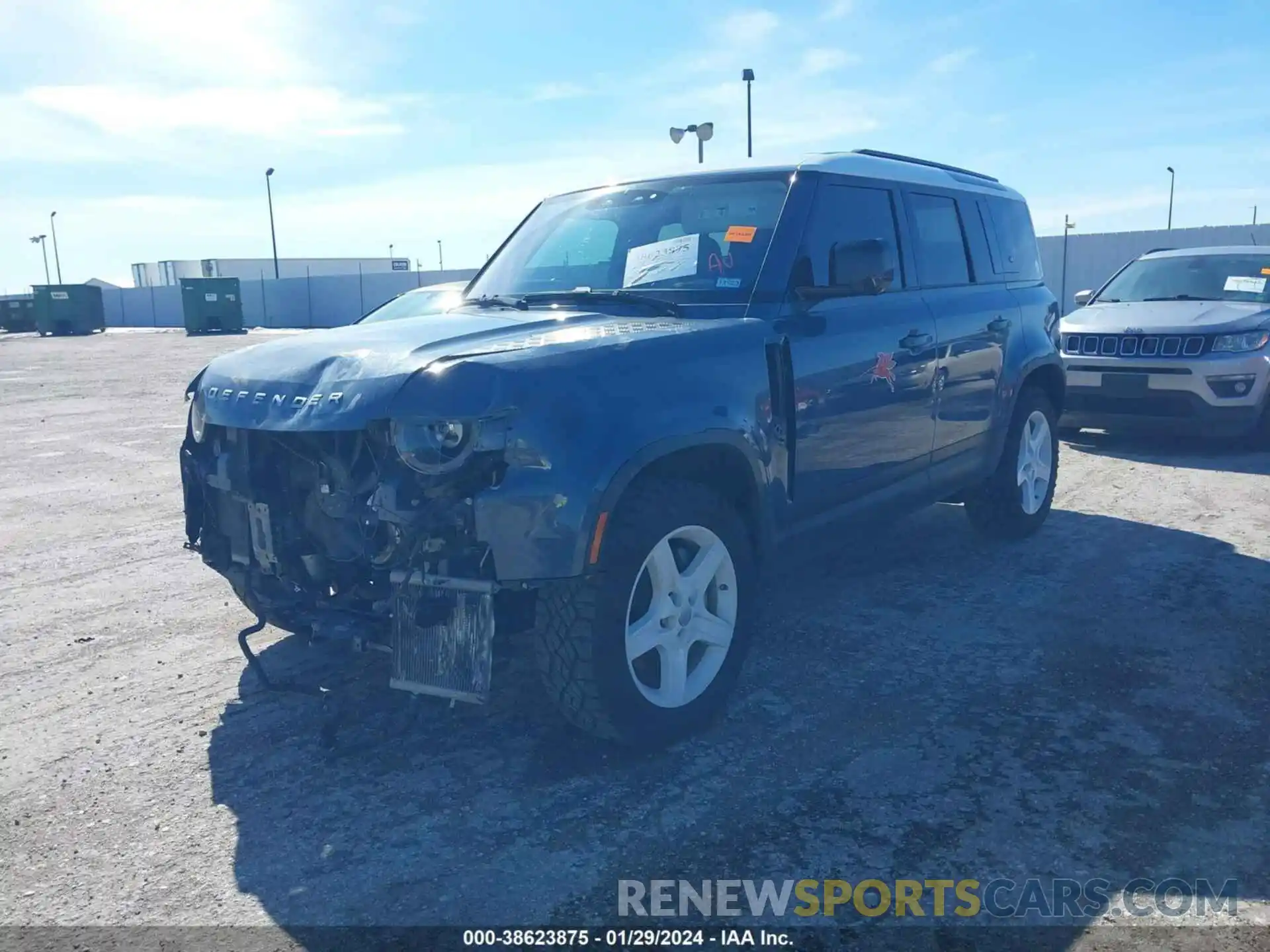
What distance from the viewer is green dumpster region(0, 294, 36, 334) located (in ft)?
161

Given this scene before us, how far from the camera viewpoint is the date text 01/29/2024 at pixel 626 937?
2.60 meters

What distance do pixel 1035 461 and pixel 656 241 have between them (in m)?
3.29

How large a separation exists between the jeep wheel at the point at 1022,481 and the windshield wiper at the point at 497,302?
3.09m

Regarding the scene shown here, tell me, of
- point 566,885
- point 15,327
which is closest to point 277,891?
point 566,885

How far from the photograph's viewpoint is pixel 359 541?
3420 millimetres

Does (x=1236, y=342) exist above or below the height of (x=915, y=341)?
below

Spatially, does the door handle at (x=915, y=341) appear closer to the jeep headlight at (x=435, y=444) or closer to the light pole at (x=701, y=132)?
the jeep headlight at (x=435, y=444)

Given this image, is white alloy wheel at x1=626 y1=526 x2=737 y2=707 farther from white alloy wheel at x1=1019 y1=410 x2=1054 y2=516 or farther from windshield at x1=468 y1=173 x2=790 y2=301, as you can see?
white alloy wheel at x1=1019 y1=410 x2=1054 y2=516

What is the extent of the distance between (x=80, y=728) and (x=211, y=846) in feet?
3.85

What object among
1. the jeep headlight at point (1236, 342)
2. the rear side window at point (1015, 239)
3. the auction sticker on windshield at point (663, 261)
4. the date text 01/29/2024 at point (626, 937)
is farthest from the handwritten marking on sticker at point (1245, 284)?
the date text 01/29/2024 at point (626, 937)

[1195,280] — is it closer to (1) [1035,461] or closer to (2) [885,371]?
(1) [1035,461]

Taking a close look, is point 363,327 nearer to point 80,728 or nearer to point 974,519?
point 80,728

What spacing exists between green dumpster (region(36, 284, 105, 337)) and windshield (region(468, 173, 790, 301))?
4657cm

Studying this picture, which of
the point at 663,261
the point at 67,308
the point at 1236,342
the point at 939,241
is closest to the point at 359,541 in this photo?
the point at 663,261
